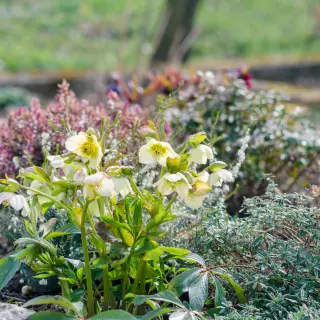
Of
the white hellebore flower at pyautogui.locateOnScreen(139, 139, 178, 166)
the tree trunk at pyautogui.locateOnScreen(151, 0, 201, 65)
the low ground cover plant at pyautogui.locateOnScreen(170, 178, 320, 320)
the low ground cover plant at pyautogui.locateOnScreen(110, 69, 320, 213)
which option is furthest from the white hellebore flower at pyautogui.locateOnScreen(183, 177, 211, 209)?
the tree trunk at pyautogui.locateOnScreen(151, 0, 201, 65)

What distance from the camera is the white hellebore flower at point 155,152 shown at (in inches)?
77.6

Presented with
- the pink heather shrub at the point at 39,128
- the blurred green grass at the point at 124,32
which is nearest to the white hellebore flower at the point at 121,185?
the pink heather shrub at the point at 39,128

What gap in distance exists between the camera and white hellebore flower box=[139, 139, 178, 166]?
1972mm

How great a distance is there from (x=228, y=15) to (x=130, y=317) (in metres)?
13.0

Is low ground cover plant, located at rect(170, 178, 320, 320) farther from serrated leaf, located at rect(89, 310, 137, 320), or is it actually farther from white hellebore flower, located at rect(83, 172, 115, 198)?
white hellebore flower, located at rect(83, 172, 115, 198)

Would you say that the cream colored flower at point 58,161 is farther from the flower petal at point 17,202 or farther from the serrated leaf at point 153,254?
the serrated leaf at point 153,254

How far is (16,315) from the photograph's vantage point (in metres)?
2.04

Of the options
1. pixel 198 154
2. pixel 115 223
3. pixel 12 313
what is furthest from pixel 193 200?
pixel 12 313

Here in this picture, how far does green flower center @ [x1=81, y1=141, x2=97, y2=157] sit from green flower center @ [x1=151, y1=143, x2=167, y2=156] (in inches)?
7.6

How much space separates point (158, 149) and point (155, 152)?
1cm

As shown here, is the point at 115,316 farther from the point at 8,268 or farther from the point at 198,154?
the point at 198,154

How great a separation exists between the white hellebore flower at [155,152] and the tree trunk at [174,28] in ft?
25.3

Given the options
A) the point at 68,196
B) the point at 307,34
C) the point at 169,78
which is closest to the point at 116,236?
the point at 68,196

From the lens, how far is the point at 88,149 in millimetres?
1900
